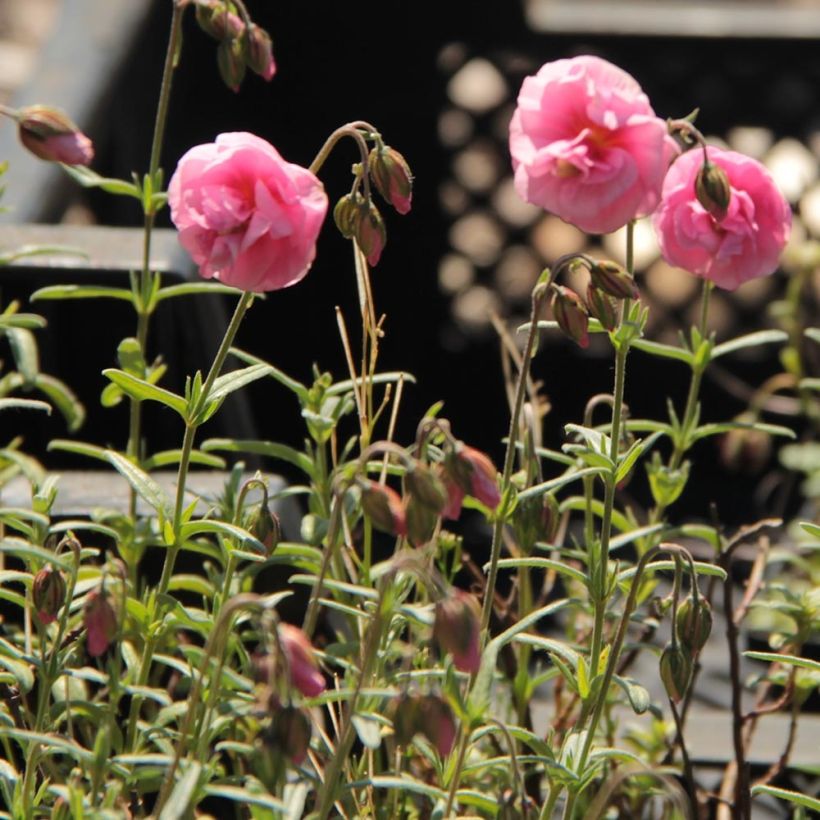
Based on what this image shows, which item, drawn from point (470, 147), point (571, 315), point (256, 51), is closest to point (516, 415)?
point (571, 315)

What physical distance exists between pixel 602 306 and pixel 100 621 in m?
0.51

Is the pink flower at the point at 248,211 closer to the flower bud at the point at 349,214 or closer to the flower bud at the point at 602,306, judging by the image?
the flower bud at the point at 349,214

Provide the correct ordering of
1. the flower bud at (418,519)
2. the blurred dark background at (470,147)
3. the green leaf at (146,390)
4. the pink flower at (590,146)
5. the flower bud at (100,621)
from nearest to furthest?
the flower bud at (418,519) < the flower bud at (100,621) < the pink flower at (590,146) < the green leaf at (146,390) < the blurred dark background at (470,147)

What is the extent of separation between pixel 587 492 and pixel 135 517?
56cm

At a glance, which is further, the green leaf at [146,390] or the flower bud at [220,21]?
the flower bud at [220,21]

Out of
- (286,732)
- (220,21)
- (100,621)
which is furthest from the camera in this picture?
(220,21)

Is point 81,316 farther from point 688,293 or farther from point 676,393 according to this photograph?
point 688,293

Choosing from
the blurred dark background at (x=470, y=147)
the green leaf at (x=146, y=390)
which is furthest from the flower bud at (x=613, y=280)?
the blurred dark background at (x=470, y=147)

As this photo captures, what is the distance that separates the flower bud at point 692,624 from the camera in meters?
1.50

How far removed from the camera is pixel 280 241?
→ 1.48 meters

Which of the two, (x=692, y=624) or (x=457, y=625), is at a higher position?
(x=457, y=625)

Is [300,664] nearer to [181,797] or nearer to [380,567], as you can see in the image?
[181,797]

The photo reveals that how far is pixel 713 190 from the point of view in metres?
1.57

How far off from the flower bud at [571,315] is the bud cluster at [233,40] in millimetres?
464
